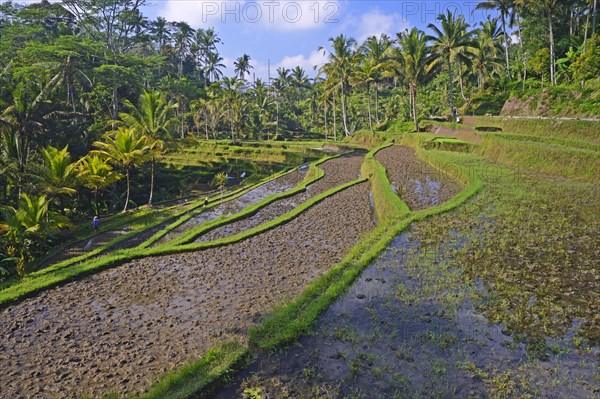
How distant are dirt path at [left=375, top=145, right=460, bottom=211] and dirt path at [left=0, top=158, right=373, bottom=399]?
546 cm

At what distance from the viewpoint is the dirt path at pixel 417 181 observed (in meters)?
17.9

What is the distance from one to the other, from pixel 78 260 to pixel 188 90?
1888 inches

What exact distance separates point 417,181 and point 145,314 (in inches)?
676

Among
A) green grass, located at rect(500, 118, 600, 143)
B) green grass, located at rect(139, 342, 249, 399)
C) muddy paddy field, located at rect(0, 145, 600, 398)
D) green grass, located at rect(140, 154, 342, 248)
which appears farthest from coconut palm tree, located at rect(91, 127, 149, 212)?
green grass, located at rect(500, 118, 600, 143)

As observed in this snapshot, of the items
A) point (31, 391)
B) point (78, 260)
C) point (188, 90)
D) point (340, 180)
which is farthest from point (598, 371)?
point (188, 90)

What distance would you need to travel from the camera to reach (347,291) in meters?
9.33

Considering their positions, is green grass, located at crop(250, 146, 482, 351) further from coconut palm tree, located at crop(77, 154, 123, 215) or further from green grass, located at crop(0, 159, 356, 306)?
coconut palm tree, located at crop(77, 154, 123, 215)

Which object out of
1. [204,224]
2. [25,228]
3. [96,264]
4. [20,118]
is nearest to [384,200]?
[204,224]

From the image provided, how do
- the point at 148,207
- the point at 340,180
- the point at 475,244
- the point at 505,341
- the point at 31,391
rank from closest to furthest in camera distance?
the point at 31,391
the point at 505,341
the point at 475,244
the point at 148,207
the point at 340,180

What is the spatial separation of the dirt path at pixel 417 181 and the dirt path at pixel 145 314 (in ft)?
17.9

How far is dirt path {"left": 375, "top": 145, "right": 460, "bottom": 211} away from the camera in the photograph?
17.9m

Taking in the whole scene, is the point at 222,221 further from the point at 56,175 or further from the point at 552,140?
the point at 552,140

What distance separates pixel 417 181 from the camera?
22.3 metres

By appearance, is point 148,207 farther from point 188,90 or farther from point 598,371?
point 188,90
